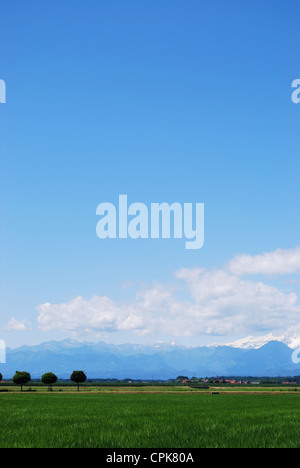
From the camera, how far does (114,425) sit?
2469 centimetres

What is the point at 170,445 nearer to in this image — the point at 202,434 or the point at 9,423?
the point at 202,434
